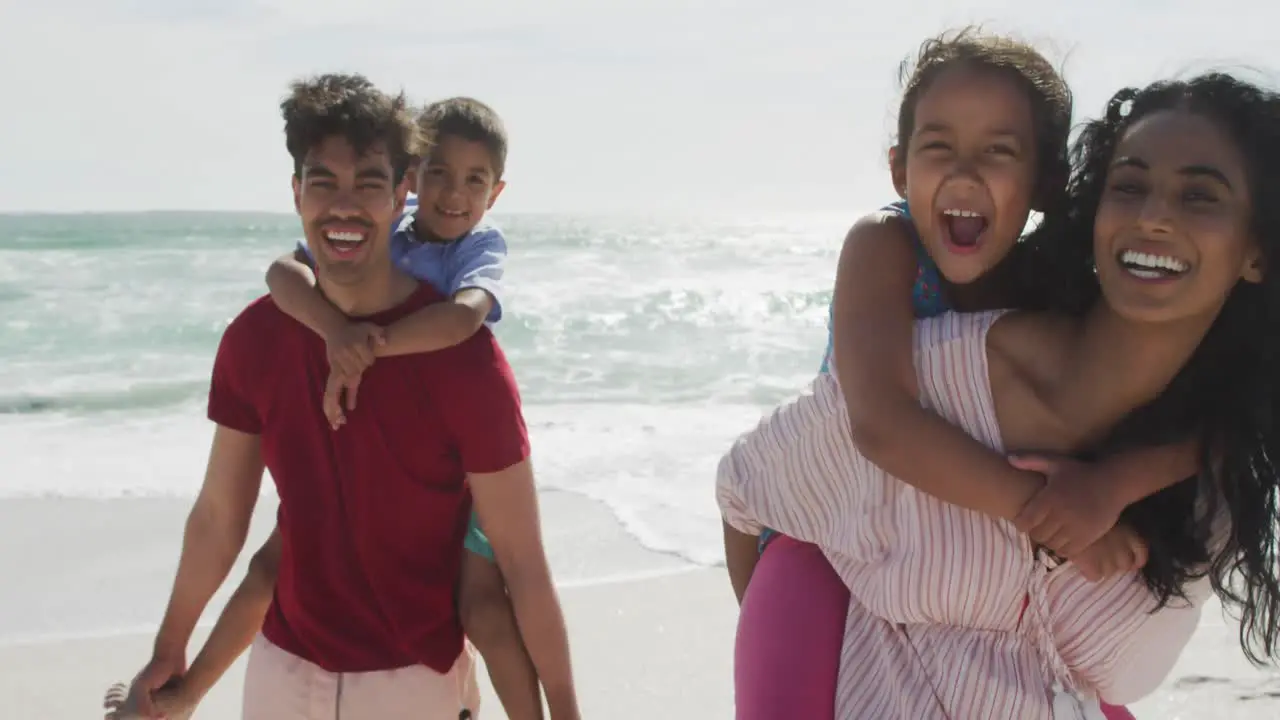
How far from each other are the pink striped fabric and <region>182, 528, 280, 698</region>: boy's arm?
1380 mm

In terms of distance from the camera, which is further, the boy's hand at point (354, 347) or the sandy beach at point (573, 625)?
the sandy beach at point (573, 625)

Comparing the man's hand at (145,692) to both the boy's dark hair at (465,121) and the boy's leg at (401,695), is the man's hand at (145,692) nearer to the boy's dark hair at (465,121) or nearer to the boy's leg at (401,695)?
the boy's leg at (401,695)

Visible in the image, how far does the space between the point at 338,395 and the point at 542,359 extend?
10809 millimetres

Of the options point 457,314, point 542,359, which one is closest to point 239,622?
point 457,314

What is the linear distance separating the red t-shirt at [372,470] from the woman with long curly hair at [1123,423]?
892 mm

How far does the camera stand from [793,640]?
2125 mm

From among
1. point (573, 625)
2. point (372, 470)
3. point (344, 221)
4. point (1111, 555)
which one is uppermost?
point (344, 221)

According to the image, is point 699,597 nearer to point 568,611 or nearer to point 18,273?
point 568,611

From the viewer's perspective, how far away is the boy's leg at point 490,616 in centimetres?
267

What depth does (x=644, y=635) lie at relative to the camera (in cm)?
458

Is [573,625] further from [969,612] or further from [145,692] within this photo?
[969,612]

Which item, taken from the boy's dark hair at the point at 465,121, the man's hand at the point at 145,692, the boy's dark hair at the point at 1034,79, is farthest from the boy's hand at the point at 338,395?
the boy's dark hair at the point at 1034,79

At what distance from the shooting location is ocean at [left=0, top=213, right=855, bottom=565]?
7.26 metres

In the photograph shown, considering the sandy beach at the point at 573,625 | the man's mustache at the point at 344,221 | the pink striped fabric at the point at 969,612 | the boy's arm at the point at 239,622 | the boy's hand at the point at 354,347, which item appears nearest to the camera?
the pink striped fabric at the point at 969,612
